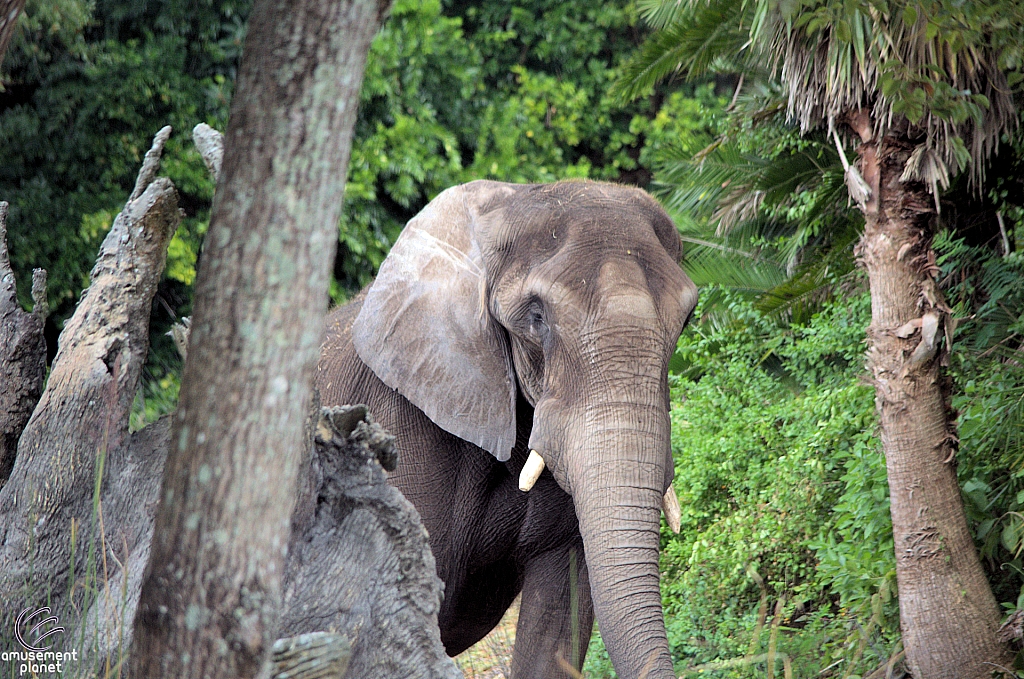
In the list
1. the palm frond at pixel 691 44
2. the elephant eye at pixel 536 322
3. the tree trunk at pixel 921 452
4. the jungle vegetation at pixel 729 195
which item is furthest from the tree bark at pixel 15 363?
the palm frond at pixel 691 44

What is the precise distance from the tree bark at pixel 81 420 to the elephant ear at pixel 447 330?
4.40 ft

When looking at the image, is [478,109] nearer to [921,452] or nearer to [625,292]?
[921,452]

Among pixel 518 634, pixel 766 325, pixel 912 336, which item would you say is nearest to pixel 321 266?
pixel 518 634

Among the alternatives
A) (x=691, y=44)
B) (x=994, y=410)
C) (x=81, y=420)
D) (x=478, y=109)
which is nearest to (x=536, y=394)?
(x=81, y=420)

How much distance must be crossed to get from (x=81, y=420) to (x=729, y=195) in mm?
8132

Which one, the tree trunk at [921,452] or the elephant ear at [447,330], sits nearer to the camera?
the elephant ear at [447,330]

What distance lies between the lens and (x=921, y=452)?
5.64m

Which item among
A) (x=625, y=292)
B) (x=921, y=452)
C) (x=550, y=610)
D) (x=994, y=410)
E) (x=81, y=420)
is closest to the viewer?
(x=81, y=420)

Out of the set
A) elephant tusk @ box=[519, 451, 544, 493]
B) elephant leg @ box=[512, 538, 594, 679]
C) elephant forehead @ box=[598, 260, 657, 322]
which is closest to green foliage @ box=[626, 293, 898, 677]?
elephant leg @ box=[512, 538, 594, 679]

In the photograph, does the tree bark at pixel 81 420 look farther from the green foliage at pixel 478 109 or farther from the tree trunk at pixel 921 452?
the green foliage at pixel 478 109

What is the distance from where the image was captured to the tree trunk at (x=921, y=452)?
5.51m

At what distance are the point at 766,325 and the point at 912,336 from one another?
2.98m

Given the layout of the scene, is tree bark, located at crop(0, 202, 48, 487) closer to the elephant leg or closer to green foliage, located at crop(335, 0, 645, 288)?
the elephant leg

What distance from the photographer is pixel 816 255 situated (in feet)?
29.9
